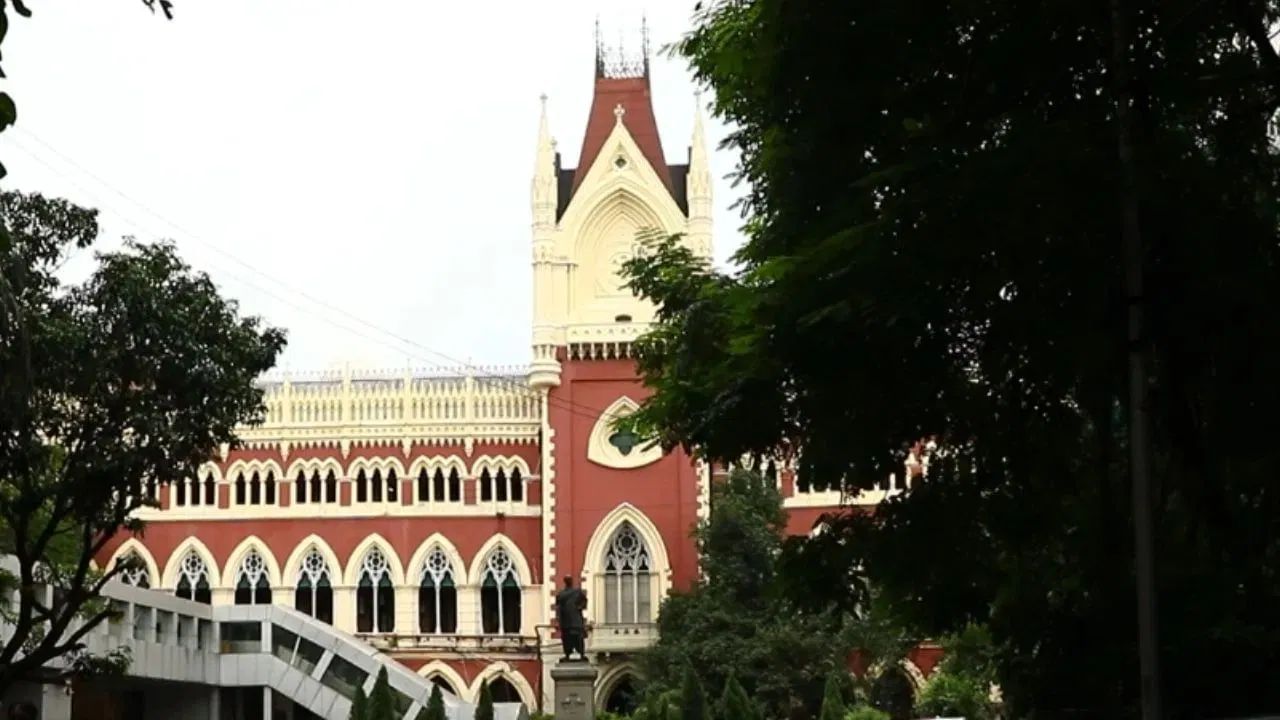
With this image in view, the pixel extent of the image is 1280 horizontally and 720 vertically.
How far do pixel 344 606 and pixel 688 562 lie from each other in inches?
345

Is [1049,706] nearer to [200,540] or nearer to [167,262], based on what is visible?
[167,262]

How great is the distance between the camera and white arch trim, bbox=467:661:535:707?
43.2m

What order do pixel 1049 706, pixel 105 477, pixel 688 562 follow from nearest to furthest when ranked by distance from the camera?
pixel 1049 706, pixel 105 477, pixel 688 562

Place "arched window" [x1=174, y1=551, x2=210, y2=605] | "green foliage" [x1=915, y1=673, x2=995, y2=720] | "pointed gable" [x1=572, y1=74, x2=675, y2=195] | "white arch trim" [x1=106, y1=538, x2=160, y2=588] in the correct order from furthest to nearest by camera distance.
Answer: "pointed gable" [x1=572, y1=74, x2=675, y2=195]
"arched window" [x1=174, y1=551, x2=210, y2=605]
"white arch trim" [x1=106, y1=538, x2=160, y2=588]
"green foliage" [x1=915, y1=673, x2=995, y2=720]

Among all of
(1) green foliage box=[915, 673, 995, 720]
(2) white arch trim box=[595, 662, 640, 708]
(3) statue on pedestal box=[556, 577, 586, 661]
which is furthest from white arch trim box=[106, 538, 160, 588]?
(3) statue on pedestal box=[556, 577, 586, 661]

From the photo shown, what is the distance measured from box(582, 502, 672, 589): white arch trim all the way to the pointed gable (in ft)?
27.6

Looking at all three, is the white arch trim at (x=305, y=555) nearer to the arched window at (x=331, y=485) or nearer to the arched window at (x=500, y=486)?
the arched window at (x=331, y=485)

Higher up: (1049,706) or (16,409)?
(16,409)

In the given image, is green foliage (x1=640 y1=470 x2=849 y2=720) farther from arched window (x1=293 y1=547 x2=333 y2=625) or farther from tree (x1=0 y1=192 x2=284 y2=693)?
tree (x1=0 y1=192 x2=284 y2=693)

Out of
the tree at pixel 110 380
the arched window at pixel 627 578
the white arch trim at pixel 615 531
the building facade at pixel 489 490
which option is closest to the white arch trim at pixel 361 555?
the building facade at pixel 489 490

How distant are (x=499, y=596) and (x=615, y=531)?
11.4 ft

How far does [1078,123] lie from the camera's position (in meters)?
9.14

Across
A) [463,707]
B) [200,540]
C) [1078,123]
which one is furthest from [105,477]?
[200,540]

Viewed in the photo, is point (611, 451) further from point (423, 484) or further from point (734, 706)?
point (734, 706)
